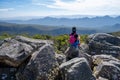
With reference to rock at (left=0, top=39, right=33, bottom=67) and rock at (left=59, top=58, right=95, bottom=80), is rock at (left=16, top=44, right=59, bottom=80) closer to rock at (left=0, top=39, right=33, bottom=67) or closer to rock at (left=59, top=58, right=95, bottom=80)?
rock at (left=0, top=39, right=33, bottom=67)

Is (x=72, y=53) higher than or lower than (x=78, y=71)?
higher

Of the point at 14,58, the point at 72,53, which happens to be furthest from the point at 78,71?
the point at 14,58

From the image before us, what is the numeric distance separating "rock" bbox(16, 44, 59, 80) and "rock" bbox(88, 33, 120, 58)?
2056cm

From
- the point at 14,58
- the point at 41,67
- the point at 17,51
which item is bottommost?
the point at 41,67

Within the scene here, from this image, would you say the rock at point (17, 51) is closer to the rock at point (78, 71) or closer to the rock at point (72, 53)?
the rock at point (72, 53)

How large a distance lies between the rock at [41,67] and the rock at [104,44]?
2056 cm

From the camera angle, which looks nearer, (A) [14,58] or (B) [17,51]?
(A) [14,58]

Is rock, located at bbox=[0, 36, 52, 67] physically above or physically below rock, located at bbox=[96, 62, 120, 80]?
above

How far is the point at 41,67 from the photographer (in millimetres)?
26953

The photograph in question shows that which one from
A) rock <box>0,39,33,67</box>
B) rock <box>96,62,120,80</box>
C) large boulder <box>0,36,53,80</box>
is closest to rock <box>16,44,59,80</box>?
large boulder <box>0,36,53,80</box>

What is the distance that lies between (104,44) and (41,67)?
22.9 metres

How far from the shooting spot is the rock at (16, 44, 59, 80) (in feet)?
87.3

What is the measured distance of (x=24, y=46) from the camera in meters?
28.9

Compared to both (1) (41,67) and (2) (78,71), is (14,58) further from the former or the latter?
(2) (78,71)
